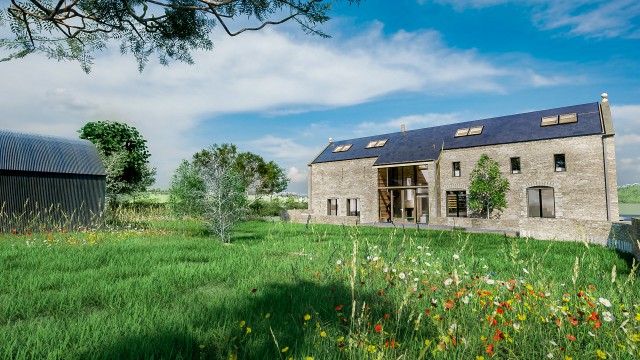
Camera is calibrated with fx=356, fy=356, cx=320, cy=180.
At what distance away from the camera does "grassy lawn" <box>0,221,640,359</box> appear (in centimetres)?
282

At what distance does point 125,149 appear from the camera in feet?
98.6

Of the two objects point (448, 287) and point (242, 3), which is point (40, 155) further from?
point (448, 287)

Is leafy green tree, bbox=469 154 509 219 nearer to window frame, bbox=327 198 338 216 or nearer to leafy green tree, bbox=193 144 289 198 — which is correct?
window frame, bbox=327 198 338 216

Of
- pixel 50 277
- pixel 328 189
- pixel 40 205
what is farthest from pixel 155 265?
pixel 328 189

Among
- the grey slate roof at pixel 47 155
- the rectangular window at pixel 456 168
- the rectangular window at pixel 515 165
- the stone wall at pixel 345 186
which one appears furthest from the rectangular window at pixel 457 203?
the grey slate roof at pixel 47 155

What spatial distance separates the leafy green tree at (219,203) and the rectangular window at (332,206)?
22918 mm

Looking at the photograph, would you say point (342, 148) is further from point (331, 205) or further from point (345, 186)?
point (331, 205)

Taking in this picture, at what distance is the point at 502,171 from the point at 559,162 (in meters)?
3.33

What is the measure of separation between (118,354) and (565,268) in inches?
320

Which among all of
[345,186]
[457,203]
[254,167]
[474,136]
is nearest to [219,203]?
[457,203]

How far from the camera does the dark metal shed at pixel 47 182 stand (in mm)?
14930

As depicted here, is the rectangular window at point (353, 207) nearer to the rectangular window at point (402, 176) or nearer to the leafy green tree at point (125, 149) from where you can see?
the rectangular window at point (402, 176)

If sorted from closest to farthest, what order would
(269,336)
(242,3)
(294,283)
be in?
(269,336), (294,283), (242,3)

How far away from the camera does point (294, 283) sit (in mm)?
4980
